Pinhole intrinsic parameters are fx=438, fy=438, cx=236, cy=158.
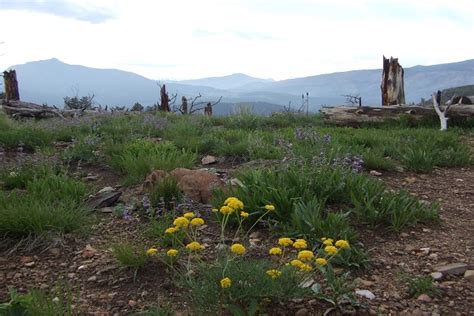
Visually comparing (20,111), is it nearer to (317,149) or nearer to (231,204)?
(317,149)

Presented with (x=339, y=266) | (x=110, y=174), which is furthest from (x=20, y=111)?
(x=339, y=266)

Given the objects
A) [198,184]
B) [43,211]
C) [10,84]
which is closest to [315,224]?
[198,184]

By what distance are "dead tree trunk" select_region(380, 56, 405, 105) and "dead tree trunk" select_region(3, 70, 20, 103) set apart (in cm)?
1405

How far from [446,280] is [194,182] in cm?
225

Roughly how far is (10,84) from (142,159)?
15157 mm

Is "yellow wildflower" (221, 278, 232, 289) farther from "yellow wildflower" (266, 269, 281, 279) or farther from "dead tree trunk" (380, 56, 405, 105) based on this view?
"dead tree trunk" (380, 56, 405, 105)

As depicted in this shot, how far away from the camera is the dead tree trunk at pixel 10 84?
1731 centimetres

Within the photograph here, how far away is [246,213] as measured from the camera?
9.18 feet

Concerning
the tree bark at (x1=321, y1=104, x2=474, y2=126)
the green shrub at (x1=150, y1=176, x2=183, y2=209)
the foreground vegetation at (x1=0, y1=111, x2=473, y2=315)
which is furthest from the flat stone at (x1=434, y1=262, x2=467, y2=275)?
the tree bark at (x1=321, y1=104, x2=474, y2=126)

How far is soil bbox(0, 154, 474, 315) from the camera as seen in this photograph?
2.46m

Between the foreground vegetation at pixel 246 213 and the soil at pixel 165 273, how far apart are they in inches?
3.2

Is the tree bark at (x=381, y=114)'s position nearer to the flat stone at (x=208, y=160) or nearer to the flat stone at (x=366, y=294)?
the flat stone at (x=208, y=160)

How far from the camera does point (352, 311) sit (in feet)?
7.78

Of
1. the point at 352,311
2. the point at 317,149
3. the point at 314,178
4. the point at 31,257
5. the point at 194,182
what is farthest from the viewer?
the point at 317,149
